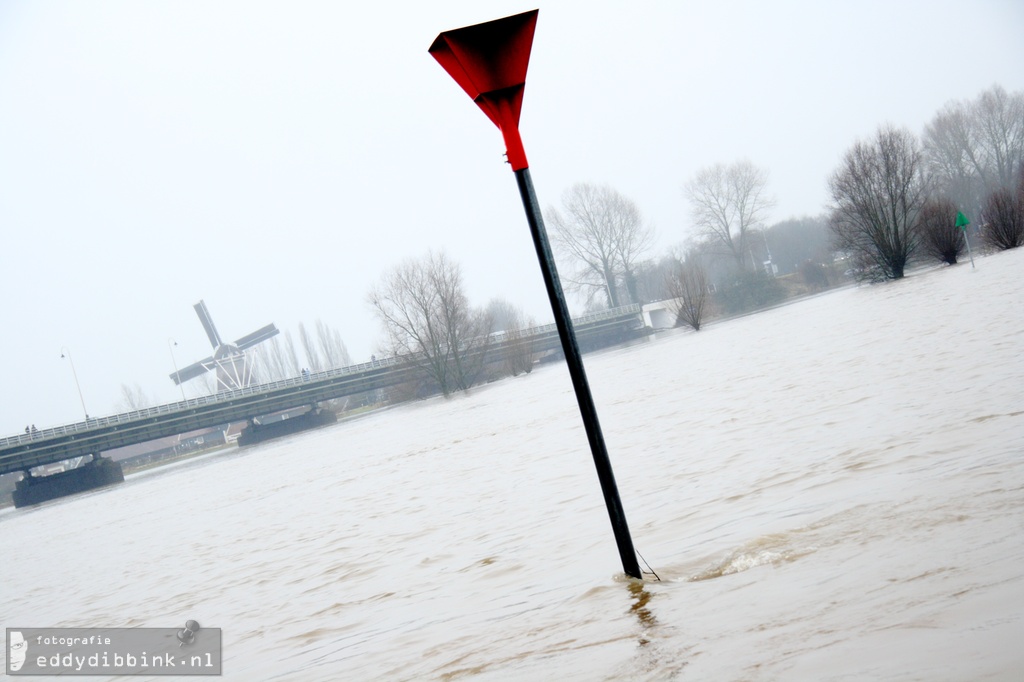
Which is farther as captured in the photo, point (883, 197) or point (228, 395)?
point (228, 395)

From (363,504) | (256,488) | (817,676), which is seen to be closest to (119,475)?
(256,488)

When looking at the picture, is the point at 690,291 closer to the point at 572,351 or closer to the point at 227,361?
the point at 572,351

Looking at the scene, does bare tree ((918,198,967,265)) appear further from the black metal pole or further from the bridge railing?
the black metal pole

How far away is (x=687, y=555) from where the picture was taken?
489 centimetres

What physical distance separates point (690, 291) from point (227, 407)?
38.0 meters

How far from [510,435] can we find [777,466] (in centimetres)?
1221

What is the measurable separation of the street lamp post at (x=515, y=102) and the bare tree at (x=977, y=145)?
187 ft

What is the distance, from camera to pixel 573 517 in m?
7.32

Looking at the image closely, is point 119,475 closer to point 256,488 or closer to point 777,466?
point 256,488

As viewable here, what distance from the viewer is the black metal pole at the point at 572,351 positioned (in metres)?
4.37

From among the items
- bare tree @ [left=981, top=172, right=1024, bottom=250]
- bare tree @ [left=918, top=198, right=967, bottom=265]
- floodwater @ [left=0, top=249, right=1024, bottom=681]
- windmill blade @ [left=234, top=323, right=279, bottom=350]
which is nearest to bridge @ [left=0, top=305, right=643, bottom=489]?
bare tree @ [left=918, top=198, right=967, bottom=265]

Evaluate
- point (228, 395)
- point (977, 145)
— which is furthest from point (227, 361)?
point (977, 145)

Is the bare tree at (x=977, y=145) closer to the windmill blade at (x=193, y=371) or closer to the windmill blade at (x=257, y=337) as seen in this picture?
the windmill blade at (x=257, y=337)

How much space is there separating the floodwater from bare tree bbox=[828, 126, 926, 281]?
2542cm
